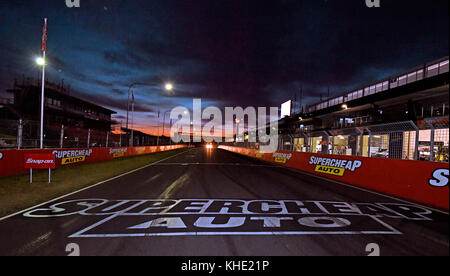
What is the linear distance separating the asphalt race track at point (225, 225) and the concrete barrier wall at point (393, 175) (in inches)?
28.9

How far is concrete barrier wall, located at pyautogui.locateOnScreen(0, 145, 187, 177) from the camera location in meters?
10.5

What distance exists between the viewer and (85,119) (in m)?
59.2

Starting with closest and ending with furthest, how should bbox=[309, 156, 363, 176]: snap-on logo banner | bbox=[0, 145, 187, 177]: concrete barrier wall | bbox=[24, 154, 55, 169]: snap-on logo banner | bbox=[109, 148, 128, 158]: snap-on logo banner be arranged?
1. bbox=[24, 154, 55, 169]: snap-on logo banner
2. bbox=[309, 156, 363, 176]: snap-on logo banner
3. bbox=[0, 145, 187, 177]: concrete barrier wall
4. bbox=[109, 148, 128, 158]: snap-on logo banner

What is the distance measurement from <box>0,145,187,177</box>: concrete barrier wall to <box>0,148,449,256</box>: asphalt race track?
16.8 ft

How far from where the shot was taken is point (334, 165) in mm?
11484

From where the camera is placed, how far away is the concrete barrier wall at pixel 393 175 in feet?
21.5

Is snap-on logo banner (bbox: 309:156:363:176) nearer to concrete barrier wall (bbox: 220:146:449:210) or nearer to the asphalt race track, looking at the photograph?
concrete barrier wall (bbox: 220:146:449:210)

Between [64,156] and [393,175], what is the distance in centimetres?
1669

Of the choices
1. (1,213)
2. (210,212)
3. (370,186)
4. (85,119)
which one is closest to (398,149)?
(370,186)

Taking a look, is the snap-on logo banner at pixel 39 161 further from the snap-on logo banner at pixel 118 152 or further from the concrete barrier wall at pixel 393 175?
the snap-on logo banner at pixel 118 152

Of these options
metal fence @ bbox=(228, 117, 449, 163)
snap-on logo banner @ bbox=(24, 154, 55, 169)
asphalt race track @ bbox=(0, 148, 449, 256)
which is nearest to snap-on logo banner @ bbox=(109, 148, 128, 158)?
snap-on logo banner @ bbox=(24, 154, 55, 169)

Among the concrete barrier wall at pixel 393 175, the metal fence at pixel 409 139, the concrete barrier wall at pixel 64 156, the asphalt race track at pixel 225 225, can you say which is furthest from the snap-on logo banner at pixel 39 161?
the metal fence at pixel 409 139

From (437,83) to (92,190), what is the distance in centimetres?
1990
